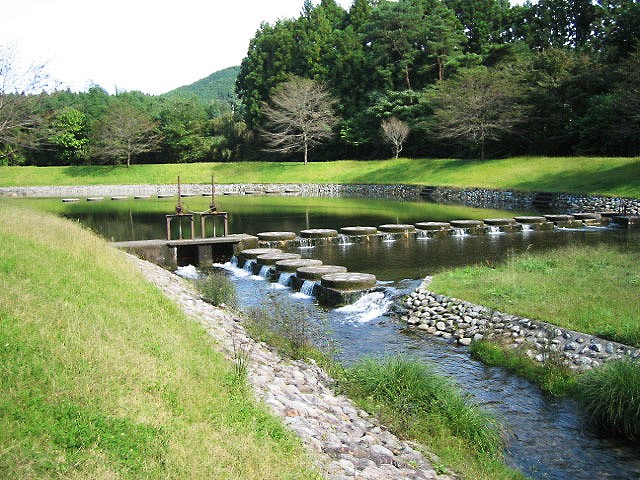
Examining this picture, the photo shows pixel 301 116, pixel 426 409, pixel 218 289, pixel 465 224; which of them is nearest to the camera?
pixel 426 409

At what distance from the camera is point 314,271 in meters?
17.3

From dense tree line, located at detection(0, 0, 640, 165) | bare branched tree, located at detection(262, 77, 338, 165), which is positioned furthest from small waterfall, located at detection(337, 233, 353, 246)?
bare branched tree, located at detection(262, 77, 338, 165)

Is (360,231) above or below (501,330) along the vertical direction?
above

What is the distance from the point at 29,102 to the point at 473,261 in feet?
68.8

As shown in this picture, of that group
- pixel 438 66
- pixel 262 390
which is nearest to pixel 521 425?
pixel 262 390

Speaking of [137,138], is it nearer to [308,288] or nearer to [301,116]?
[301,116]

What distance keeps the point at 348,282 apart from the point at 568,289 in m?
5.42

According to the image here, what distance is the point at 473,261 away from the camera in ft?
65.9

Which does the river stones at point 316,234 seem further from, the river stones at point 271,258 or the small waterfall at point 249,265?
the small waterfall at point 249,265

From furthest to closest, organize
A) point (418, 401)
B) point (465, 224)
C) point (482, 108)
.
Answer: point (482, 108)
point (465, 224)
point (418, 401)

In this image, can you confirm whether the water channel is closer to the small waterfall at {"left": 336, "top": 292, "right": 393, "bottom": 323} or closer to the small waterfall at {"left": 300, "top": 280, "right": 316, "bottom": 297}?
the small waterfall at {"left": 336, "top": 292, "right": 393, "bottom": 323}

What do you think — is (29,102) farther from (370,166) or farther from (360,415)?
(370,166)

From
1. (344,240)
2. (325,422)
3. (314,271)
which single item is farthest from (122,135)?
(325,422)

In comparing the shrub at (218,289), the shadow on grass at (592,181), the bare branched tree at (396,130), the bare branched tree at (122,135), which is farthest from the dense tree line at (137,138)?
the shrub at (218,289)
